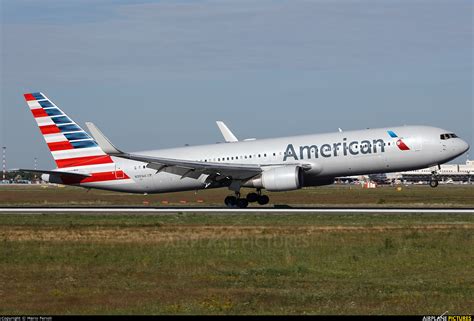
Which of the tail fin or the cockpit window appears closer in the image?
the cockpit window

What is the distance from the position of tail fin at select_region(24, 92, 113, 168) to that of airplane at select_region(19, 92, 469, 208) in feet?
0.22

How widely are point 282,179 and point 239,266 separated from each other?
23235 millimetres

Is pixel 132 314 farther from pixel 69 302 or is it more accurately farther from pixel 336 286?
pixel 336 286

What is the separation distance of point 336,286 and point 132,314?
6.33 m

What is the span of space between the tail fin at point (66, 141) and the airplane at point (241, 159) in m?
0.07

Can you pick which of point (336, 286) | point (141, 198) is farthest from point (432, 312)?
point (141, 198)

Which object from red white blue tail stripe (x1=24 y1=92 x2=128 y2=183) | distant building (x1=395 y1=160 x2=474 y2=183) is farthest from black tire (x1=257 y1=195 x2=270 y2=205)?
distant building (x1=395 y1=160 x2=474 y2=183)

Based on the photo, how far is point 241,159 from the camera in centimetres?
5225

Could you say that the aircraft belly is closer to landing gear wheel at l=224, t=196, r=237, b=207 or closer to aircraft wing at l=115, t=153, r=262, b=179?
landing gear wheel at l=224, t=196, r=237, b=207

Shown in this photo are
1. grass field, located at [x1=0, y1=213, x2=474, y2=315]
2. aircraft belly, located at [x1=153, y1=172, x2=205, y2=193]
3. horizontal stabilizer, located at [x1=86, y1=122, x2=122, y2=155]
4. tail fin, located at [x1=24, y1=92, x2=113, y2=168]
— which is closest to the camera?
grass field, located at [x1=0, y1=213, x2=474, y2=315]

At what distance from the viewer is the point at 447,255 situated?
1061 inches

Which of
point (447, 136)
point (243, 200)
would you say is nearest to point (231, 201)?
point (243, 200)

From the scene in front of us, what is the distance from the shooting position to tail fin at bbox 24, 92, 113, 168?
54.3 metres

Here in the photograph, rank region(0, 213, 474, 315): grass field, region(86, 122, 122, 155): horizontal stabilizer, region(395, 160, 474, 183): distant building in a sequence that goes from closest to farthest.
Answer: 1. region(0, 213, 474, 315): grass field
2. region(86, 122, 122, 155): horizontal stabilizer
3. region(395, 160, 474, 183): distant building
